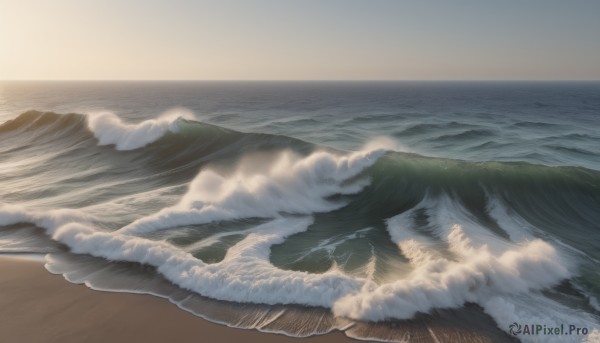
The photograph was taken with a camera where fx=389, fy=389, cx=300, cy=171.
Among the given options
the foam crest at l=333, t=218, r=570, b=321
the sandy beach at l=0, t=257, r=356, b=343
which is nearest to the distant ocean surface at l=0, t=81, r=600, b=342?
the foam crest at l=333, t=218, r=570, b=321

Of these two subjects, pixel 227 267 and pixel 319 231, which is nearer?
pixel 227 267

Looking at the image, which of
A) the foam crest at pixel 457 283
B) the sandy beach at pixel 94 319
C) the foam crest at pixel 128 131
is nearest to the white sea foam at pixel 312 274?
the foam crest at pixel 457 283

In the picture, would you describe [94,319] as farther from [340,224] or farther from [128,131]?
[128,131]

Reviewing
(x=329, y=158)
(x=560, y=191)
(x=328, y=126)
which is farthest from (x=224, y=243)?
(x=328, y=126)

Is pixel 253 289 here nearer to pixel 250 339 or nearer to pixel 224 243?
pixel 250 339

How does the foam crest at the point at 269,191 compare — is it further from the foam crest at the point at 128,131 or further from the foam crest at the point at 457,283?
the foam crest at the point at 128,131

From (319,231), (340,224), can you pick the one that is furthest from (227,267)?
(340,224)
